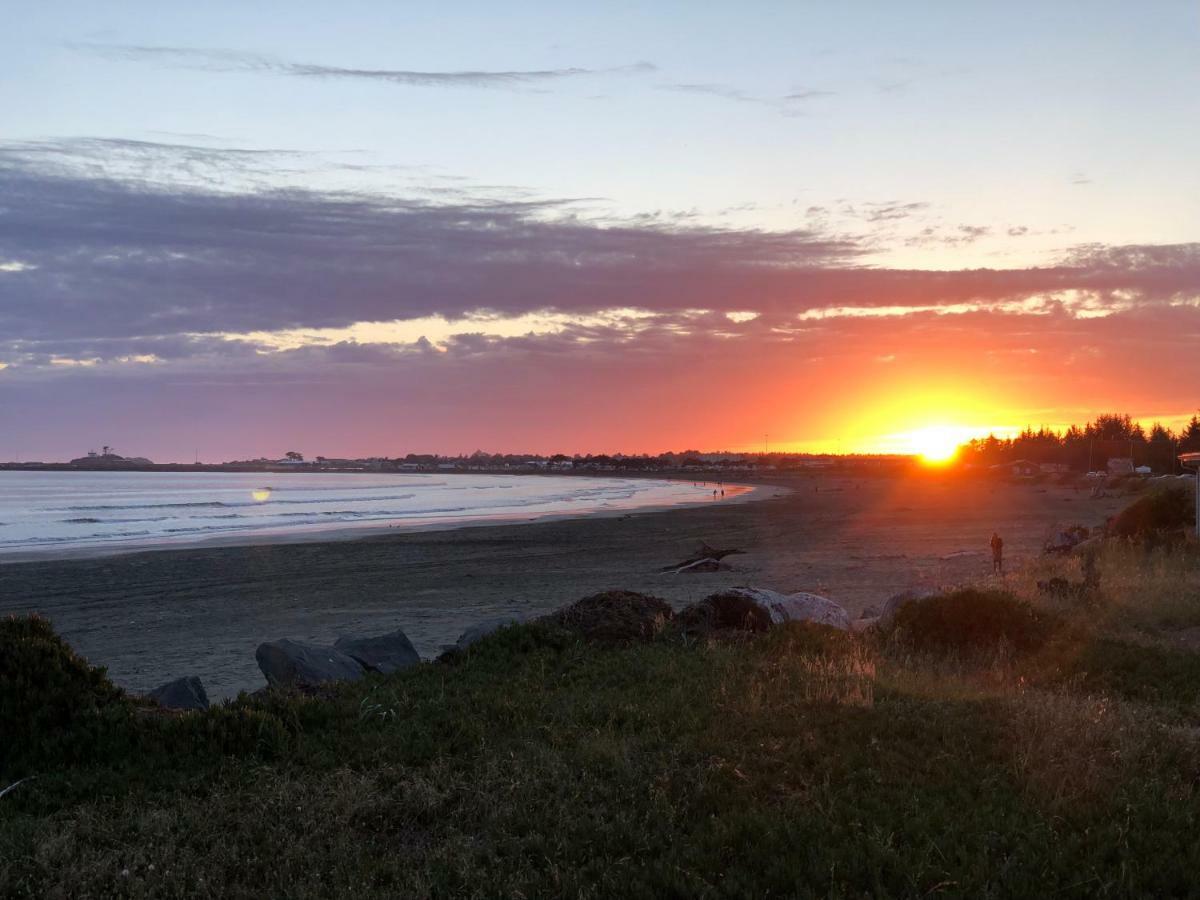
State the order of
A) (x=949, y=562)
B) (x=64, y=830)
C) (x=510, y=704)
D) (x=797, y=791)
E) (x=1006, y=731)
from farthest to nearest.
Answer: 1. (x=949, y=562)
2. (x=510, y=704)
3. (x=1006, y=731)
4. (x=797, y=791)
5. (x=64, y=830)

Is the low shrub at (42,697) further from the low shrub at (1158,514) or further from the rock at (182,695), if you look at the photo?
the low shrub at (1158,514)

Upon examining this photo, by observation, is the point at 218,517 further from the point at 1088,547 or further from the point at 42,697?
the point at 42,697

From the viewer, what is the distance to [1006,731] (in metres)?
7.53

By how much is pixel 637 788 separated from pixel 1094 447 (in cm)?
11097

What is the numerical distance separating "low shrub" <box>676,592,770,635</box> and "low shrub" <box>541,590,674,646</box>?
342mm

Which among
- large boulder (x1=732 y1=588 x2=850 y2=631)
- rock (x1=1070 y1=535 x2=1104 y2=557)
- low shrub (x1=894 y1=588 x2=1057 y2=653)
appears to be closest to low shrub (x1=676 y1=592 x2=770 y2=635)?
large boulder (x1=732 y1=588 x2=850 y2=631)

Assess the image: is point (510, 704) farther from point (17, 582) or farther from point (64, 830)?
point (17, 582)

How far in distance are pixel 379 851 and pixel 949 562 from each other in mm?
22307

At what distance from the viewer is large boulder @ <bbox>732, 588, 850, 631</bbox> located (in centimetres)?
1279

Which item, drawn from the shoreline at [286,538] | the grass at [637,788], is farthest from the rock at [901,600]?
the shoreline at [286,538]

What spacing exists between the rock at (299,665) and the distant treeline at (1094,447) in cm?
8196

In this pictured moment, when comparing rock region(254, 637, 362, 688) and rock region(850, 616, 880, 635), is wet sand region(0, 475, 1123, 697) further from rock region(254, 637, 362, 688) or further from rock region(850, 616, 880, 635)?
rock region(850, 616, 880, 635)

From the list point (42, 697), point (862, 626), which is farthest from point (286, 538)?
point (42, 697)

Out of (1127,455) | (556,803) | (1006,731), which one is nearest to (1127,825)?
(1006,731)
